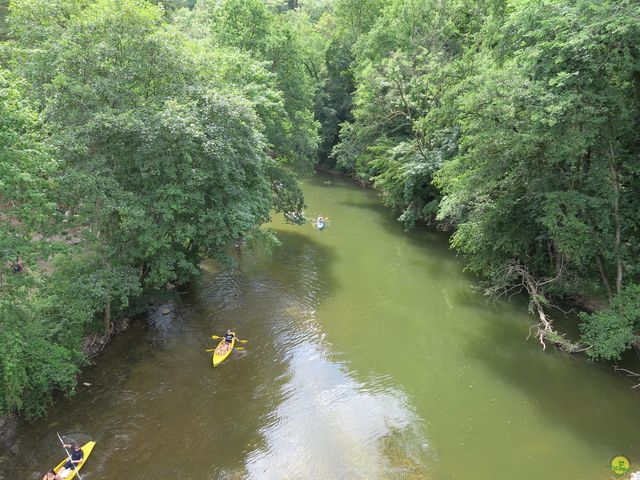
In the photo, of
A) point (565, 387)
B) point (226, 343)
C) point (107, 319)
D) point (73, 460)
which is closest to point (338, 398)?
point (226, 343)

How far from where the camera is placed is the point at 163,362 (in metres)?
13.4

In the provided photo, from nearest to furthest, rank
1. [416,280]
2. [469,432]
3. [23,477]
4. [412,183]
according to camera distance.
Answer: [23,477]
[469,432]
[416,280]
[412,183]

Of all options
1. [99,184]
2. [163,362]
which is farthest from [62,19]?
[163,362]

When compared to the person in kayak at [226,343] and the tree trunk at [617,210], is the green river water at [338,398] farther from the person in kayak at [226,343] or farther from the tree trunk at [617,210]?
the tree trunk at [617,210]

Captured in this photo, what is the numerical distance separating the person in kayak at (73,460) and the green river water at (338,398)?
30 cm

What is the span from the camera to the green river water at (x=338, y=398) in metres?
10.1

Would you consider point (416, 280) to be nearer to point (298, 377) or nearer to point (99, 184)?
point (298, 377)

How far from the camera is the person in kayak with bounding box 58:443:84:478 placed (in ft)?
30.3

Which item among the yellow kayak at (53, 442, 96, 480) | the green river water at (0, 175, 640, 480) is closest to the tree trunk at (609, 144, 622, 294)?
the green river water at (0, 175, 640, 480)

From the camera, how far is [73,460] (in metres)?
9.52

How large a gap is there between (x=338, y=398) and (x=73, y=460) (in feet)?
21.6

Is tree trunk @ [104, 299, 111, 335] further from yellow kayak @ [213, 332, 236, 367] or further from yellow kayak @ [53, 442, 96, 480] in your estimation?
yellow kayak @ [53, 442, 96, 480]

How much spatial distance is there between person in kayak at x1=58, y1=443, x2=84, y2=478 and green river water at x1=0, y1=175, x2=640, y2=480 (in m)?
0.30

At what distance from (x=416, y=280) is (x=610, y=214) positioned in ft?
28.0
